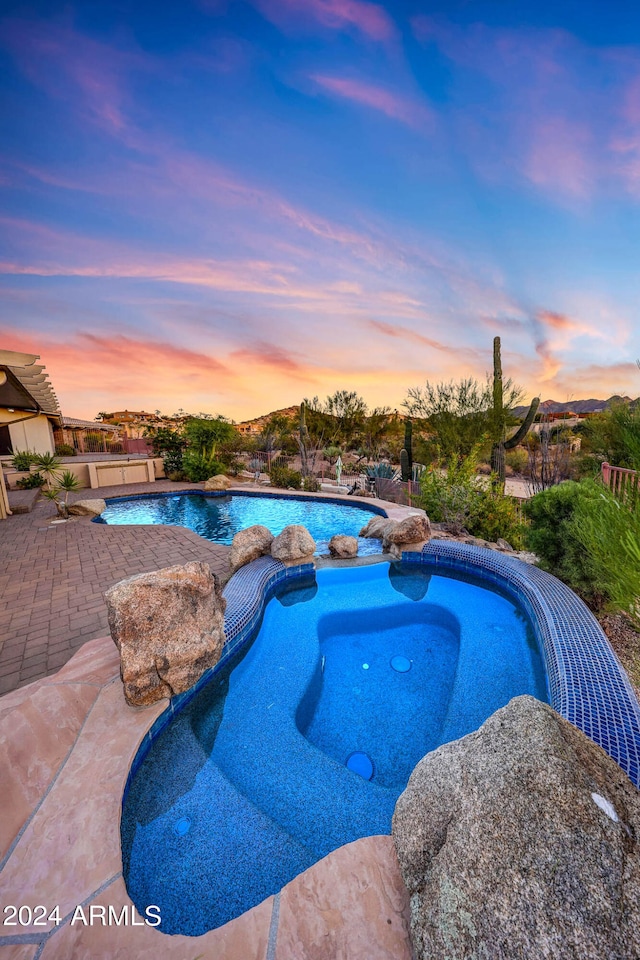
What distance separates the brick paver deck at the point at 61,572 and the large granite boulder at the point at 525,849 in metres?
3.62

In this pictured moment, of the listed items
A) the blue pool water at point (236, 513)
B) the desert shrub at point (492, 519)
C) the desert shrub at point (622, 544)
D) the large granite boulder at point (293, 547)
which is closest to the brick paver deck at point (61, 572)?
the large granite boulder at point (293, 547)

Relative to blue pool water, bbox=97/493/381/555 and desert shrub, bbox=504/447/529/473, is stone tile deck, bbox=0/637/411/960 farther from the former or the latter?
desert shrub, bbox=504/447/529/473

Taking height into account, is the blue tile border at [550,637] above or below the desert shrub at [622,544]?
below

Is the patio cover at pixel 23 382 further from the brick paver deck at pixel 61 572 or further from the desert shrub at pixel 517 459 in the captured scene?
the desert shrub at pixel 517 459

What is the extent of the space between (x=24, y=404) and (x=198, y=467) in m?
6.21

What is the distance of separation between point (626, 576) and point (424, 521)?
5338 mm

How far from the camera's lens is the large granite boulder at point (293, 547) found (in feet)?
20.1

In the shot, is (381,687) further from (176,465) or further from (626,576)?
(176,465)

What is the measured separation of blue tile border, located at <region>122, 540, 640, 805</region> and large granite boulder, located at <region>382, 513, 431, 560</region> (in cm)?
16

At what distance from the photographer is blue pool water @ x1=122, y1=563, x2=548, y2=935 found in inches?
79.0

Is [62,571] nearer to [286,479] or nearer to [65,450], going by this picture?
[286,479]

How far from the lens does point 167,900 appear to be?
1834 millimetres

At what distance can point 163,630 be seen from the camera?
3008 millimetres

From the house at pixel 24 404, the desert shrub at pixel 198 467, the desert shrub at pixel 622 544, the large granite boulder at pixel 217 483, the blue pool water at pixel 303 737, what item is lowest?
the blue pool water at pixel 303 737
